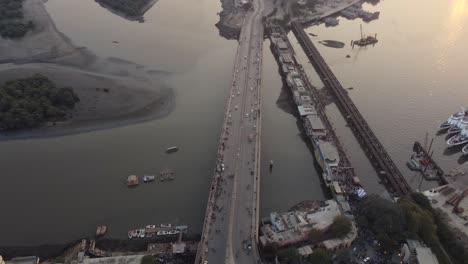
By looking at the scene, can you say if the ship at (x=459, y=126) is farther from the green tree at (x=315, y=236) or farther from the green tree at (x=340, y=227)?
the green tree at (x=315, y=236)

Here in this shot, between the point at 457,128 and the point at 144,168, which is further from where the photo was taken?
the point at 457,128

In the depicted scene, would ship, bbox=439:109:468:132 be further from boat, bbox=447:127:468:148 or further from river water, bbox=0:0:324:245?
river water, bbox=0:0:324:245

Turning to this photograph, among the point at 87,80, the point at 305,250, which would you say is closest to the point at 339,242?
the point at 305,250

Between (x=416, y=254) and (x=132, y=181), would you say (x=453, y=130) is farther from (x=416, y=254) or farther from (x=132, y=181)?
(x=132, y=181)

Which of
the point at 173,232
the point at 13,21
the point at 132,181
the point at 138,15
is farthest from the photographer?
the point at 138,15

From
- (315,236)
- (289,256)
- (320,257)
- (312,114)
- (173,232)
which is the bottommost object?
(320,257)

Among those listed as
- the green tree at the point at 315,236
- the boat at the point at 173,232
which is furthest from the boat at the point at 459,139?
the boat at the point at 173,232
